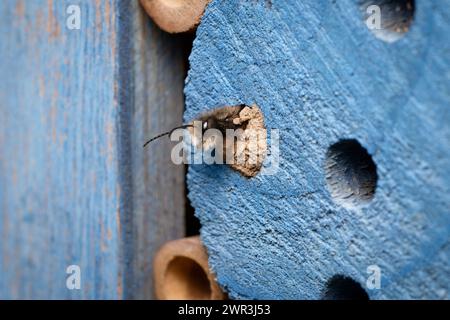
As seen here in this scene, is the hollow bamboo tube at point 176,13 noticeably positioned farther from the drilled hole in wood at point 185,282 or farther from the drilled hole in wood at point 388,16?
the drilled hole in wood at point 185,282

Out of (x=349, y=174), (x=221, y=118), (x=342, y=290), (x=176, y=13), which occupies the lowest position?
(x=342, y=290)

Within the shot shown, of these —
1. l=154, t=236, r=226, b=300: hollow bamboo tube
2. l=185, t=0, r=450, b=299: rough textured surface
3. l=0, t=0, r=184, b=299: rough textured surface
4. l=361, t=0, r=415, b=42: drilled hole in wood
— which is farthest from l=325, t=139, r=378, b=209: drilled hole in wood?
l=0, t=0, r=184, b=299: rough textured surface

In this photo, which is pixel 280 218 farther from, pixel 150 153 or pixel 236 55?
pixel 150 153

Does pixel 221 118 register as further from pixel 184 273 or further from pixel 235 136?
pixel 184 273

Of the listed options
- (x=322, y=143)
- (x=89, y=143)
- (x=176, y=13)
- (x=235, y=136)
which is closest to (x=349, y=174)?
(x=322, y=143)

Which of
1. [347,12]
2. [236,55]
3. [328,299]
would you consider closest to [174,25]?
[236,55]

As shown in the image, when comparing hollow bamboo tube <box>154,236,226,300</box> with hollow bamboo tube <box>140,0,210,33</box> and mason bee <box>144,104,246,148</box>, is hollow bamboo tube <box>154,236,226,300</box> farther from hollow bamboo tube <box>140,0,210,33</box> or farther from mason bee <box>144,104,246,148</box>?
hollow bamboo tube <box>140,0,210,33</box>
